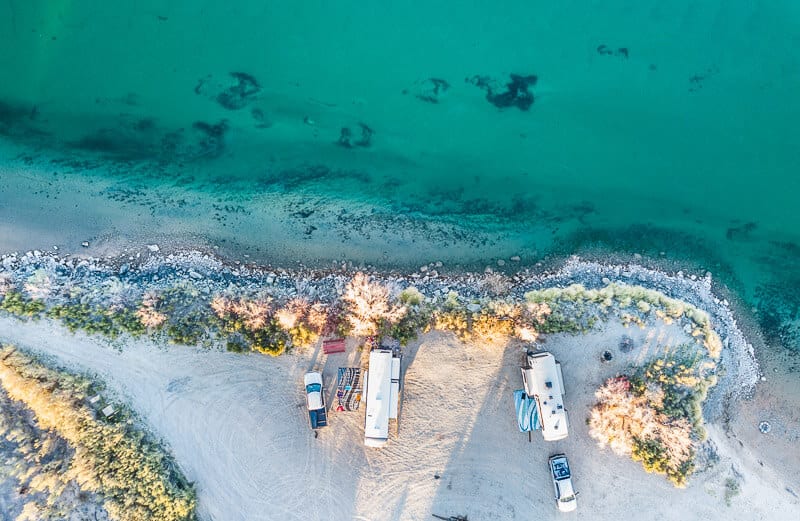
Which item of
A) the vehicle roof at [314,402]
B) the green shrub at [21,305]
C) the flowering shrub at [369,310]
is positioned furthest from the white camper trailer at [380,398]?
the green shrub at [21,305]

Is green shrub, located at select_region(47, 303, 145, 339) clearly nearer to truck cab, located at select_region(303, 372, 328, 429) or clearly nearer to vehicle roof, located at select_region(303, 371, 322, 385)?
vehicle roof, located at select_region(303, 371, 322, 385)

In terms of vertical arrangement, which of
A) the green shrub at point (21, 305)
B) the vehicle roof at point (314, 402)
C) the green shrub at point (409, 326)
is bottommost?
the vehicle roof at point (314, 402)

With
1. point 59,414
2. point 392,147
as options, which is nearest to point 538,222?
point 392,147

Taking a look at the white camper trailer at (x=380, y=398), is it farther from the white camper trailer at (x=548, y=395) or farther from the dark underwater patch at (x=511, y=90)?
the dark underwater patch at (x=511, y=90)

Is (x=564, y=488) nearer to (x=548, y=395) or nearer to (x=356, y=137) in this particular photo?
(x=548, y=395)

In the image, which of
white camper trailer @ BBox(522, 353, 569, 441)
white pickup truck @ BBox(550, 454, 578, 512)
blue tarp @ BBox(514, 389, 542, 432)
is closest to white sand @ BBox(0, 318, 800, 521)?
white pickup truck @ BBox(550, 454, 578, 512)
